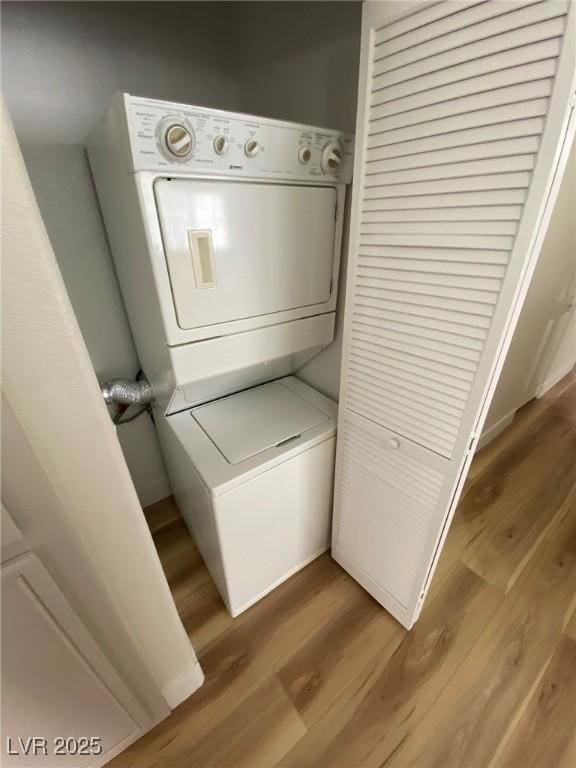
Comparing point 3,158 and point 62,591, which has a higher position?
point 3,158

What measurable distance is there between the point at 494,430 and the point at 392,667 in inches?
69.2

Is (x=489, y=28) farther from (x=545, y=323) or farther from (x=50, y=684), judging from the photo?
(x=545, y=323)

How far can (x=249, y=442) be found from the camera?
1241 mm

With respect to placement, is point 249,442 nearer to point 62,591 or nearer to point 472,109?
point 62,591

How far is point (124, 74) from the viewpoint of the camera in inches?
47.9

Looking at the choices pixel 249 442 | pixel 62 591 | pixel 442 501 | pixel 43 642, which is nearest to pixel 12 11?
pixel 249 442

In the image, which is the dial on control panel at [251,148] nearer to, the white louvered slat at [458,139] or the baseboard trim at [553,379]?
the white louvered slat at [458,139]

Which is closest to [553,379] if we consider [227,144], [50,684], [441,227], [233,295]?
[441,227]

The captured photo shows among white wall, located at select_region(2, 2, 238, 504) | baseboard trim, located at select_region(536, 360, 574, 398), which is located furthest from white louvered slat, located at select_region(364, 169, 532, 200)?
baseboard trim, located at select_region(536, 360, 574, 398)

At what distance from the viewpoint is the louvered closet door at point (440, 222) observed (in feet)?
2.01

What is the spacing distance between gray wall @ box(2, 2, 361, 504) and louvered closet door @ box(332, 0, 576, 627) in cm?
36

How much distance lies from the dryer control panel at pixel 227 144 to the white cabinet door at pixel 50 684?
0.95 meters

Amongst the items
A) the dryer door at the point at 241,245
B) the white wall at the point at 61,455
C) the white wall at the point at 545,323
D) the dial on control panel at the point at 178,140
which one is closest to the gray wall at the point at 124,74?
the dryer door at the point at 241,245

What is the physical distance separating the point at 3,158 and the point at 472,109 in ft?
2.82
